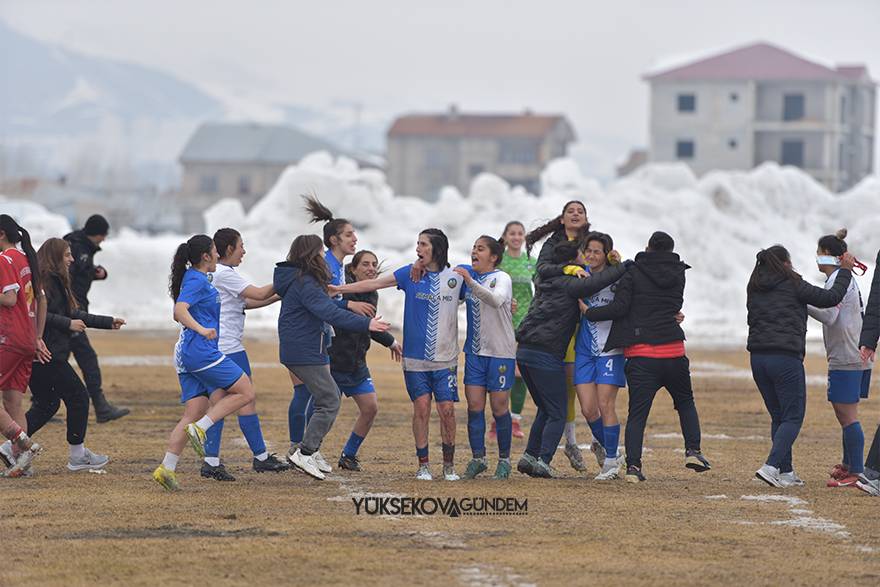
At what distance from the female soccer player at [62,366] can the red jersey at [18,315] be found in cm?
39

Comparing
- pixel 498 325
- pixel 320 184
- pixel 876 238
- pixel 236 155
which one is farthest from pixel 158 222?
pixel 498 325

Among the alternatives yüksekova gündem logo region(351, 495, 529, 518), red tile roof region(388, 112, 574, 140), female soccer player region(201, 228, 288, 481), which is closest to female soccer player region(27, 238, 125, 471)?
female soccer player region(201, 228, 288, 481)

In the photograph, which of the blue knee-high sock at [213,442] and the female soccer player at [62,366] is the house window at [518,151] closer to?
the female soccer player at [62,366]

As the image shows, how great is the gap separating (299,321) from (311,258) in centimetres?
45

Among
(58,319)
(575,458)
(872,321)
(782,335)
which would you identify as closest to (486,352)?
(575,458)

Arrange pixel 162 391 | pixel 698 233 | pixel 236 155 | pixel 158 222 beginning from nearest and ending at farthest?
pixel 162 391, pixel 698 233, pixel 158 222, pixel 236 155

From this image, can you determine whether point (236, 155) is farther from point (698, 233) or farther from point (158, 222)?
point (698, 233)

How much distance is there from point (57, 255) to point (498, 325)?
11.7 feet

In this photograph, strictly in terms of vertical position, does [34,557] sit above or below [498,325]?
below

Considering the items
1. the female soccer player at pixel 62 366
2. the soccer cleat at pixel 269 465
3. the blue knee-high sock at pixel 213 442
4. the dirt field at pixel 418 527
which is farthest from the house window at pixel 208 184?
the blue knee-high sock at pixel 213 442

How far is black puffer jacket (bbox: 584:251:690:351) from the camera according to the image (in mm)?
11359

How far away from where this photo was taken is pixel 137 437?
1446 cm

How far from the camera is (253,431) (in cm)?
1165

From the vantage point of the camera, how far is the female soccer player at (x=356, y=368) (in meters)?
11.9
